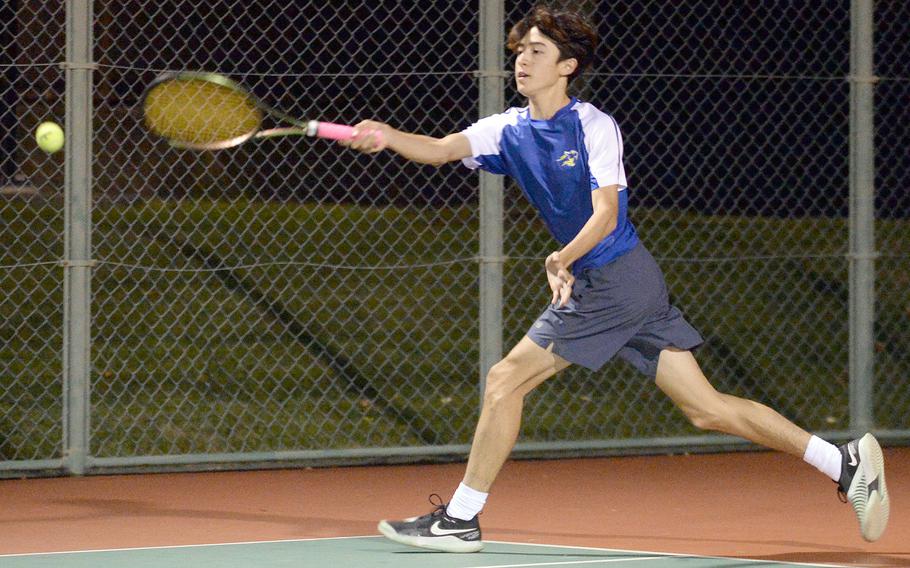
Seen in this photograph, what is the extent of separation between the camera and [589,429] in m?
8.95

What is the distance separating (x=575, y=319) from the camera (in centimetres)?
570

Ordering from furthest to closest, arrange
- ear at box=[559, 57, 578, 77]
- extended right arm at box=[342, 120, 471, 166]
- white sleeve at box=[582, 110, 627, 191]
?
1. ear at box=[559, 57, 578, 77]
2. white sleeve at box=[582, 110, 627, 191]
3. extended right arm at box=[342, 120, 471, 166]

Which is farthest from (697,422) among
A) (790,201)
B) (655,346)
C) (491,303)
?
(790,201)

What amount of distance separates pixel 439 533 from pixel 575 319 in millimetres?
858

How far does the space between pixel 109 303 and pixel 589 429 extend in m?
2.80

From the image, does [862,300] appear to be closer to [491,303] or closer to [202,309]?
[491,303]

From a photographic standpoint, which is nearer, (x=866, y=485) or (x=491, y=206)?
(x=866, y=485)

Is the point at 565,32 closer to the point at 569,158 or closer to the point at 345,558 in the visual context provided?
the point at 569,158

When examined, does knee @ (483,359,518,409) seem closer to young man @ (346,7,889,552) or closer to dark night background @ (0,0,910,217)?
young man @ (346,7,889,552)

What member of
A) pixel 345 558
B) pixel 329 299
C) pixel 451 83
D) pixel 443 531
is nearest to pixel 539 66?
pixel 443 531

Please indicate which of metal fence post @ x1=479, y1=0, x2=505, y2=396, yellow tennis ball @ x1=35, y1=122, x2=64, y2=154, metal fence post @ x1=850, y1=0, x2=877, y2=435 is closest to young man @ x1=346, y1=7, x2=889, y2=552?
metal fence post @ x1=479, y1=0, x2=505, y2=396

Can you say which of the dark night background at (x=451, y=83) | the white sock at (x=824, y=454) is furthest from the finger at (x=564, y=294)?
the dark night background at (x=451, y=83)

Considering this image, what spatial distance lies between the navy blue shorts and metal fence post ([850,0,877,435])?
9.78 ft

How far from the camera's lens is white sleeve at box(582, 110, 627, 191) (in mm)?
5512
